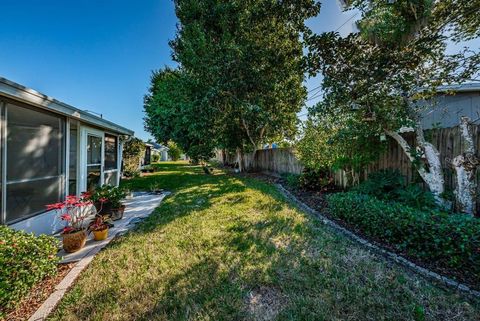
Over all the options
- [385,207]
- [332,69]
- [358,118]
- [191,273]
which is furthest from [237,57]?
[191,273]

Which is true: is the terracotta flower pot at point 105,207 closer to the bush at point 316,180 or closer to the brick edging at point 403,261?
the brick edging at point 403,261

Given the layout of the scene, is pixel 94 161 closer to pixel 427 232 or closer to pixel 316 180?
pixel 316 180

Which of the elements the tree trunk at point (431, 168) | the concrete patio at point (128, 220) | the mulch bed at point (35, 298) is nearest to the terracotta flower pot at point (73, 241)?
the concrete patio at point (128, 220)

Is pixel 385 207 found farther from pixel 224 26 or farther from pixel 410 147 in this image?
pixel 224 26

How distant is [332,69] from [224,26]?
22.3 feet

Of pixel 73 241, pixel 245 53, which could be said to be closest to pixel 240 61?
pixel 245 53

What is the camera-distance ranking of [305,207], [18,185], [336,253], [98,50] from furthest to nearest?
[98,50]
[305,207]
[18,185]
[336,253]

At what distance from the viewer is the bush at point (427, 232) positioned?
2572 millimetres

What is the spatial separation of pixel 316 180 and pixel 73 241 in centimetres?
696

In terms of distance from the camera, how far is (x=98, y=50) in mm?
8133

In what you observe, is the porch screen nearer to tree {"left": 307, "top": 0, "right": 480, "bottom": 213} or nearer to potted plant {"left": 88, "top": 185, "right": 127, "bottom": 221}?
potted plant {"left": 88, "top": 185, "right": 127, "bottom": 221}

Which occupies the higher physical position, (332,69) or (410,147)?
(332,69)

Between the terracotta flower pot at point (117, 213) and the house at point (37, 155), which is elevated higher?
the house at point (37, 155)

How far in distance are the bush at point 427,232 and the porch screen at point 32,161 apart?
239 inches
